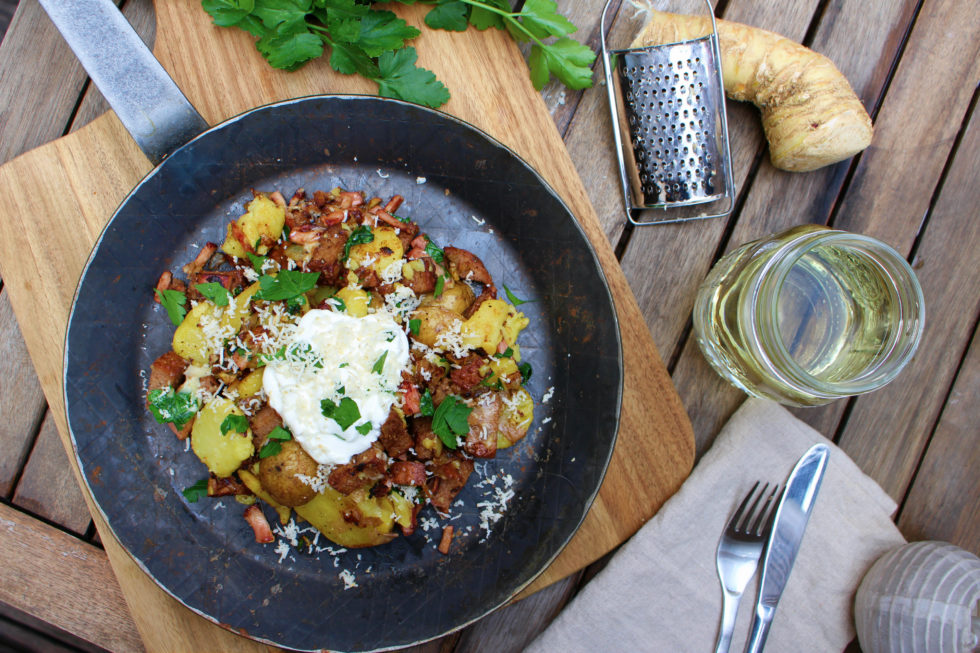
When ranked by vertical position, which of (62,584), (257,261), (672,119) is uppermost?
(672,119)

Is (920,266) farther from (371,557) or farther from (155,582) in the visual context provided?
(155,582)

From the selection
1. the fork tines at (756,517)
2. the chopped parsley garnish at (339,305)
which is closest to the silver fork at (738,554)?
the fork tines at (756,517)

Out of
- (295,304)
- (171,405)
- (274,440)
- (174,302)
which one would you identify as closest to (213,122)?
Answer: (174,302)

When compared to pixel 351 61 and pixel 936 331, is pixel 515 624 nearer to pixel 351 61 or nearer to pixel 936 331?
pixel 936 331

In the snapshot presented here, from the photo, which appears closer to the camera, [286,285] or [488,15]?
[286,285]

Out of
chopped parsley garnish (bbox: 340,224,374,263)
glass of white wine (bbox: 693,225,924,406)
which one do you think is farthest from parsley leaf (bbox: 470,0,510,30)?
glass of white wine (bbox: 693,225,924,406)

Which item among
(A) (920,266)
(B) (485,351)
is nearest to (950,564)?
(A) (920,266)
